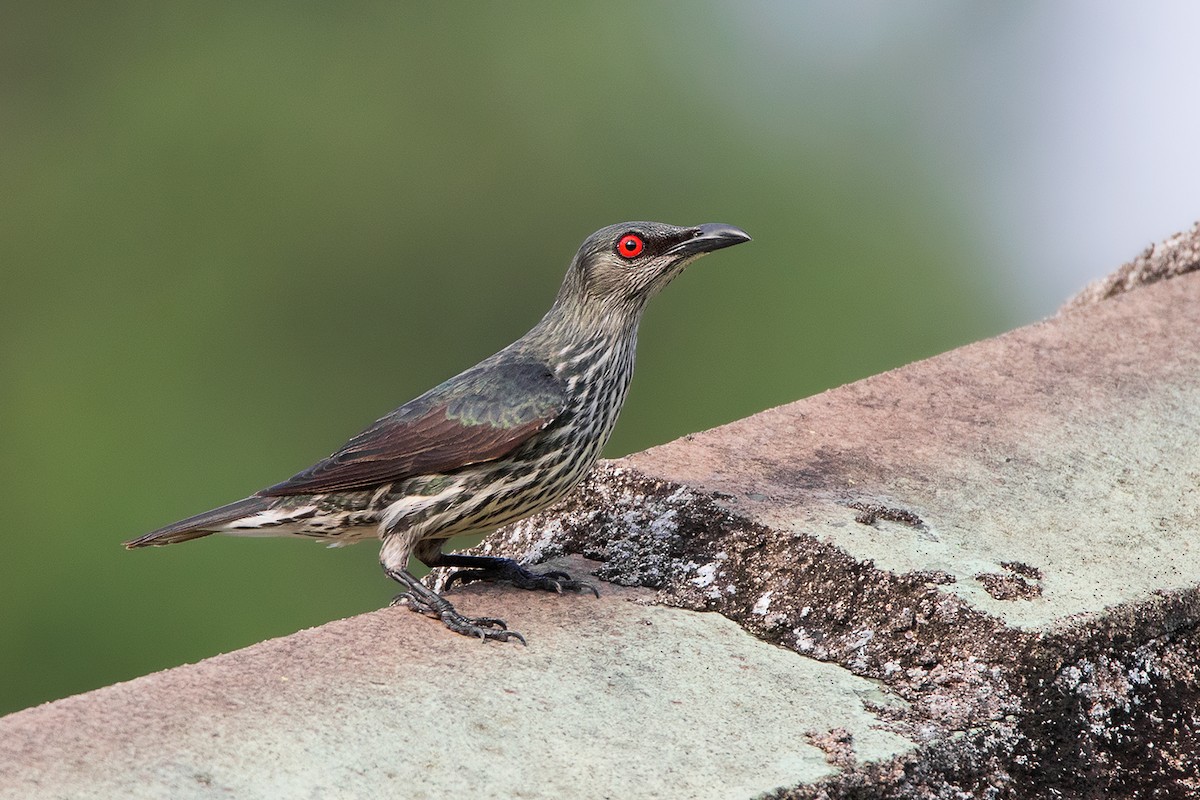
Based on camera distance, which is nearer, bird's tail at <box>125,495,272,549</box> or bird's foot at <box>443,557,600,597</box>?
bird's foot at <box>443,557,600,597</box>

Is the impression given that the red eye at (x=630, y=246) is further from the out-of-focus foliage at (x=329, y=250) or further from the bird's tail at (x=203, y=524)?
the out-of-focus foliage at (x=329, y=250)

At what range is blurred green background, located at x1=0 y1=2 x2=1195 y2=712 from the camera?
39.7 feet

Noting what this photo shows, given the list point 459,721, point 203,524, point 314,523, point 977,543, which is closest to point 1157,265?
point 977,543

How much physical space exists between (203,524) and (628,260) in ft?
4.37

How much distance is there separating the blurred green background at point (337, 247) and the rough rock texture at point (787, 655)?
27.1ft

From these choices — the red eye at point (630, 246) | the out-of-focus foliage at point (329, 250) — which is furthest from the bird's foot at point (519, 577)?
the out-of-focus foliage at point (329, 250)

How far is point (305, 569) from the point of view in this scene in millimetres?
12062

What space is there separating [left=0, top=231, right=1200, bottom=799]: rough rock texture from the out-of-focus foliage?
8.22m

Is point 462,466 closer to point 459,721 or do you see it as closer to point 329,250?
point 459,721

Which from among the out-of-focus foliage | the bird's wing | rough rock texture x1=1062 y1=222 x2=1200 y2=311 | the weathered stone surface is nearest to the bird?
the bird's wing

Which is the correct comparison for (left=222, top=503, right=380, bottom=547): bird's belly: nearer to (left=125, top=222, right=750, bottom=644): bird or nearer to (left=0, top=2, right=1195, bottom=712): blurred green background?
(left=125, top=222, right=750, bottom=644): bird

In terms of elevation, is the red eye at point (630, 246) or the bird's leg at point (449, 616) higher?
the red eye at point (630, 246)

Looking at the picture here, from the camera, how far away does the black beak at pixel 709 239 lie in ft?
13.7

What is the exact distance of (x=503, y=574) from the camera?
3.56 meters
